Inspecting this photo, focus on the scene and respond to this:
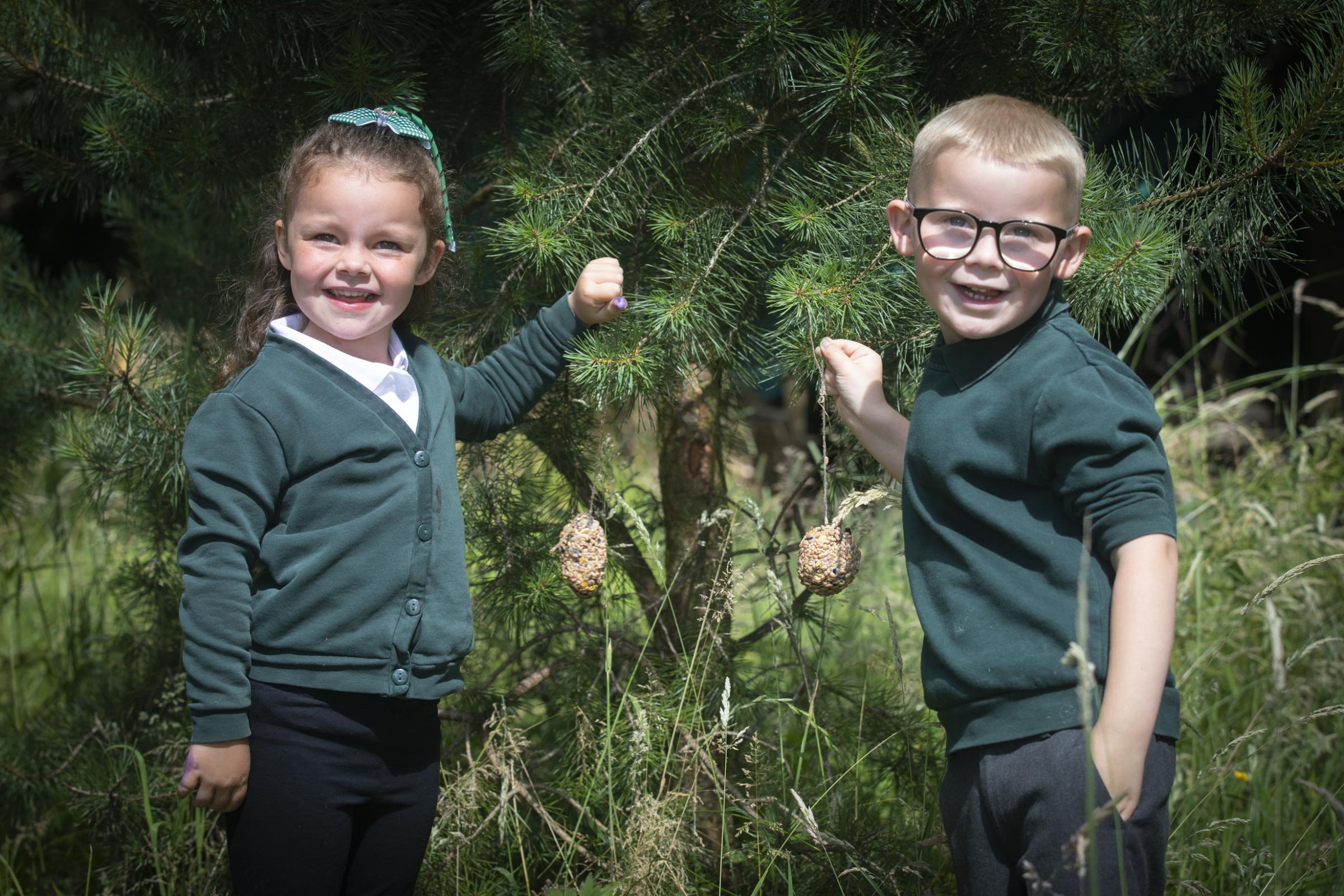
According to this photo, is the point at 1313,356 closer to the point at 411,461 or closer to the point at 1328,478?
the point at 1328,478

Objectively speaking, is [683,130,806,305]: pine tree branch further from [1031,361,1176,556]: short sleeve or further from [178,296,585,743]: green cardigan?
[1031,361,1176,556]: short sleeve

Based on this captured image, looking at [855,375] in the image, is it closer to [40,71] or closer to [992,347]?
[992,347]

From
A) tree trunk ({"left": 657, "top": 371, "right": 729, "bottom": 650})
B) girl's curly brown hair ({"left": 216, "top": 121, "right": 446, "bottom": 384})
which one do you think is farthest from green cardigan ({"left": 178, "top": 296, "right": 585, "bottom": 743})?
tree trunk ({"left": 657, "top": 371, "right": 729, "bottom": 650})

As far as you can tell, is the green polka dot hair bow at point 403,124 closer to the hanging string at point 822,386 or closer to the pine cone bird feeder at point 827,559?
the hanging string at point 822,386

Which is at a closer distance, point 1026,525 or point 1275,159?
point 1026,525

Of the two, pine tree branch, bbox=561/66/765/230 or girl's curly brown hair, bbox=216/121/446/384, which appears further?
pine tree branch, bbox=561/66/765/230

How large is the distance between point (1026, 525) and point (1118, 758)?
28 centimetres

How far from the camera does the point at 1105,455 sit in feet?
4.01

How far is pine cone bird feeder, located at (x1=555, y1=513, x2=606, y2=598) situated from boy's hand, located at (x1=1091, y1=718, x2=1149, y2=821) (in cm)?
72

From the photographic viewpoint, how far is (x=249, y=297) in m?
1.64

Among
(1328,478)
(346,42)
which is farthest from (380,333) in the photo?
(1328,478)

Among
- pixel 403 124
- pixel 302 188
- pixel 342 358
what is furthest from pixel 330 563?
pixel 403 124

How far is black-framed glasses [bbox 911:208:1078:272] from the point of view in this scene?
1309 mm

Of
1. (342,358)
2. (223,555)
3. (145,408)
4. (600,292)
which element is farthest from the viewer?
(145,408)
